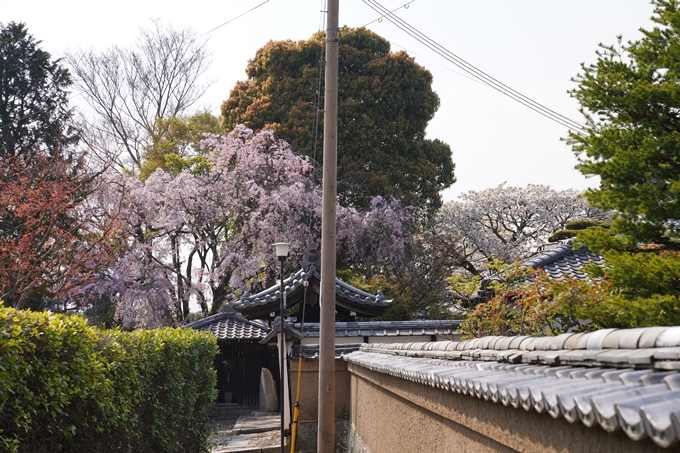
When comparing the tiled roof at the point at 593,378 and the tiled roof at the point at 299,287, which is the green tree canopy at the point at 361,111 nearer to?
the tiled roof at the point at 299,287

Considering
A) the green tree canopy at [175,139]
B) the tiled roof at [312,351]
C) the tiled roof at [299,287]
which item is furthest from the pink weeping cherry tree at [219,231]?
the tiled roof at [312,351]

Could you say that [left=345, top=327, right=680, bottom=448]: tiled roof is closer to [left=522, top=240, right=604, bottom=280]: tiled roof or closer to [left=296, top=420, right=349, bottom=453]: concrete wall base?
[left=296, top=420, right=349, bottom=453]: concrete wall base

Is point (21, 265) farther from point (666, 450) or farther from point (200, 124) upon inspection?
point (200, 124)

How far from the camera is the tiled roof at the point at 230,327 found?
855 inches

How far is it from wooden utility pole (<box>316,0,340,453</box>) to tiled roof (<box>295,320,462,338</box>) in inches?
179

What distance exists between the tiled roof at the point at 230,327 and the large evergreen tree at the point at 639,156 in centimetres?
1504

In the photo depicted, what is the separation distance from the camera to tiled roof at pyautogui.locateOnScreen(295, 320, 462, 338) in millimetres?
→ 14555

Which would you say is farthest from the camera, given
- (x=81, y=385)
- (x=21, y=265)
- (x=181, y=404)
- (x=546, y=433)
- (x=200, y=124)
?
(x=200, y=124)

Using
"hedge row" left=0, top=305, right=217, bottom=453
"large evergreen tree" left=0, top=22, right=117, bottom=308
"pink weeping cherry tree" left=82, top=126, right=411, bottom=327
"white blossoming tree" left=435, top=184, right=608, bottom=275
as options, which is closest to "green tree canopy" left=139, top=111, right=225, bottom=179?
"large evergreen tree" left=0, top=22, right=117, bottom=308

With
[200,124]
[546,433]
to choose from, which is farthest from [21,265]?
[200,124]

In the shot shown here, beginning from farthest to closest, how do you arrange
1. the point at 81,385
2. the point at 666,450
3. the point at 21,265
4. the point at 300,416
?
the point at 21,265 → the point at 300,416 → the point at 81,385 → the point at 666,450

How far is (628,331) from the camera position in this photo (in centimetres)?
266

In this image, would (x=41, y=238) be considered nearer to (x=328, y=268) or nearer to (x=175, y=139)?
(x=328, y=268)

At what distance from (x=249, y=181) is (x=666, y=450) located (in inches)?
914
